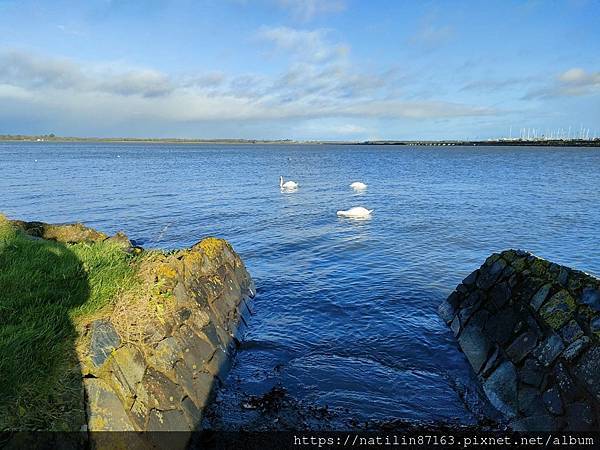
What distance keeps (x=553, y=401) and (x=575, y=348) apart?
3.41 ft

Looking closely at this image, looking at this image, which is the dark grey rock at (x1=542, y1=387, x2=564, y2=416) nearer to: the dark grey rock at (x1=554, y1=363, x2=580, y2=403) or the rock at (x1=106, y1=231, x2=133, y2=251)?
the dark grey rock at (x1=554, y1=363, x2=580, y2=403)

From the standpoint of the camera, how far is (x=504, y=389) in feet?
28.1

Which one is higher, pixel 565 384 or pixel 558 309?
pixel 558 309

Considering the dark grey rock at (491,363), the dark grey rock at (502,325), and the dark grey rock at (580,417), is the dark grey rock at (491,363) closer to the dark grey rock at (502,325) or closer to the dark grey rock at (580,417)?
the dark grey rock at (502,325)

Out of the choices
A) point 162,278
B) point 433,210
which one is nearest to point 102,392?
point 162,278

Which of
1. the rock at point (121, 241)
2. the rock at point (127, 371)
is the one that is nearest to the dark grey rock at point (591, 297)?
the rock at point (127, 371)

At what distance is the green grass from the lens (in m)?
5.28

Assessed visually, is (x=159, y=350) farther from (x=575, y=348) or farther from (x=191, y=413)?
(x=575, y=348)

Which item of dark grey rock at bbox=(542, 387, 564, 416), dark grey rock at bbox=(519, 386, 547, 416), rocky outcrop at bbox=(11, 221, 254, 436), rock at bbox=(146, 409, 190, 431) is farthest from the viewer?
dark grey rock at bbox=(519, 386, 547, 416)

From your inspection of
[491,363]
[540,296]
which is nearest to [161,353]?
[491,363]

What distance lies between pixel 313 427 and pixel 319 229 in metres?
19.5

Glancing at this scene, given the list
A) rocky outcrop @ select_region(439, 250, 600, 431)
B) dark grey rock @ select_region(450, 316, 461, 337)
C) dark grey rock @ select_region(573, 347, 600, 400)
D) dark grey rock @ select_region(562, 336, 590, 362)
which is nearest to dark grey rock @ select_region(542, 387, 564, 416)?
rocky outcrop @ select_region(439, 250, 600, 431)

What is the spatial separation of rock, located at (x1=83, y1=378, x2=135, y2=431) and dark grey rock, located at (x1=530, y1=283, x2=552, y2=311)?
27.9ft

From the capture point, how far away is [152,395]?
668 cm
